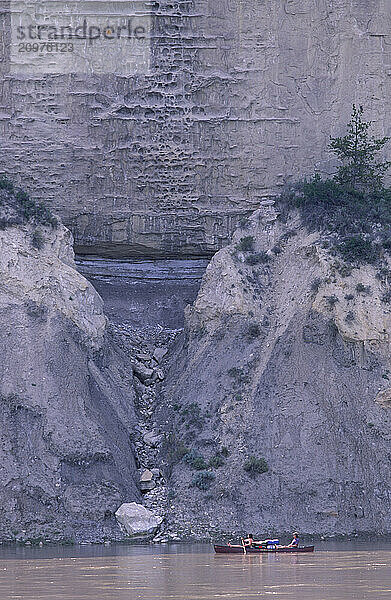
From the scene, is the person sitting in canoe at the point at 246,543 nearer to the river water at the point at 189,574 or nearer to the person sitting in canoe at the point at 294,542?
the river water at the point at 189,574

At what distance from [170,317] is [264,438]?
6532 mm

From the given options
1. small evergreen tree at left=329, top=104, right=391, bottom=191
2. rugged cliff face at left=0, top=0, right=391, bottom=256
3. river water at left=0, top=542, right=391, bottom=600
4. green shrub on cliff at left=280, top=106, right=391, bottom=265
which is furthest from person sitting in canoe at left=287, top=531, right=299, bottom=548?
small evergreen tree at left=329, top=104, right=391, bottom=191

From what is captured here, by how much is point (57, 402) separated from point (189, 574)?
998 cm

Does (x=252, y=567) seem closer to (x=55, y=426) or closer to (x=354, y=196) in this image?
(x=55, y=426)

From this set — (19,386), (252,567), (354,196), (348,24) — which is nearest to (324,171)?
(354,196)

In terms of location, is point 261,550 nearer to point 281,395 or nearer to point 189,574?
point 189,574

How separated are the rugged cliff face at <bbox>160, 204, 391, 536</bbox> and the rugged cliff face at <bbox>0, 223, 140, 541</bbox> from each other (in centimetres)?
155

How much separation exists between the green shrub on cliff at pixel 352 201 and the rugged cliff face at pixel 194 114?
0.71 m

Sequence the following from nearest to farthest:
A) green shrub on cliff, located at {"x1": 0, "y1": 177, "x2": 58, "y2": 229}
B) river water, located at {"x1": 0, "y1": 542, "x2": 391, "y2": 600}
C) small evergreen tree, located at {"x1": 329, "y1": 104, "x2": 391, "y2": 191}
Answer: river water, located at {"x1": 0, "y1": 542, "x2": 391, "y2": 600} → green shrub on cliff, located at {"x1": 0, "y1": 177, "x2": 58, "y2": 229} → small evergreen tree, located at {"x1": 329, "y1": 104, "x2": 391, "y2": 191}

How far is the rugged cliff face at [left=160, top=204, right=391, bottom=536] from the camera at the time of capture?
112 ft

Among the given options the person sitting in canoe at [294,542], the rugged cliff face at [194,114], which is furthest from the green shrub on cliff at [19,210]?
the person sitting in canoe at [294,542]

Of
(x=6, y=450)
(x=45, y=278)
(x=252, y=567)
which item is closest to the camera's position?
(x=252, y=567)

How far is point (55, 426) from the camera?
113 feet

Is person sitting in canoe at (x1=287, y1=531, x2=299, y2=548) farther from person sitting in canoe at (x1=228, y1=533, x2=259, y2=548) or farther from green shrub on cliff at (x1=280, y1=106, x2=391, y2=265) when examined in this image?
green shrub on cliff at (x1=280, y1=106, x2=391, y2=265)
